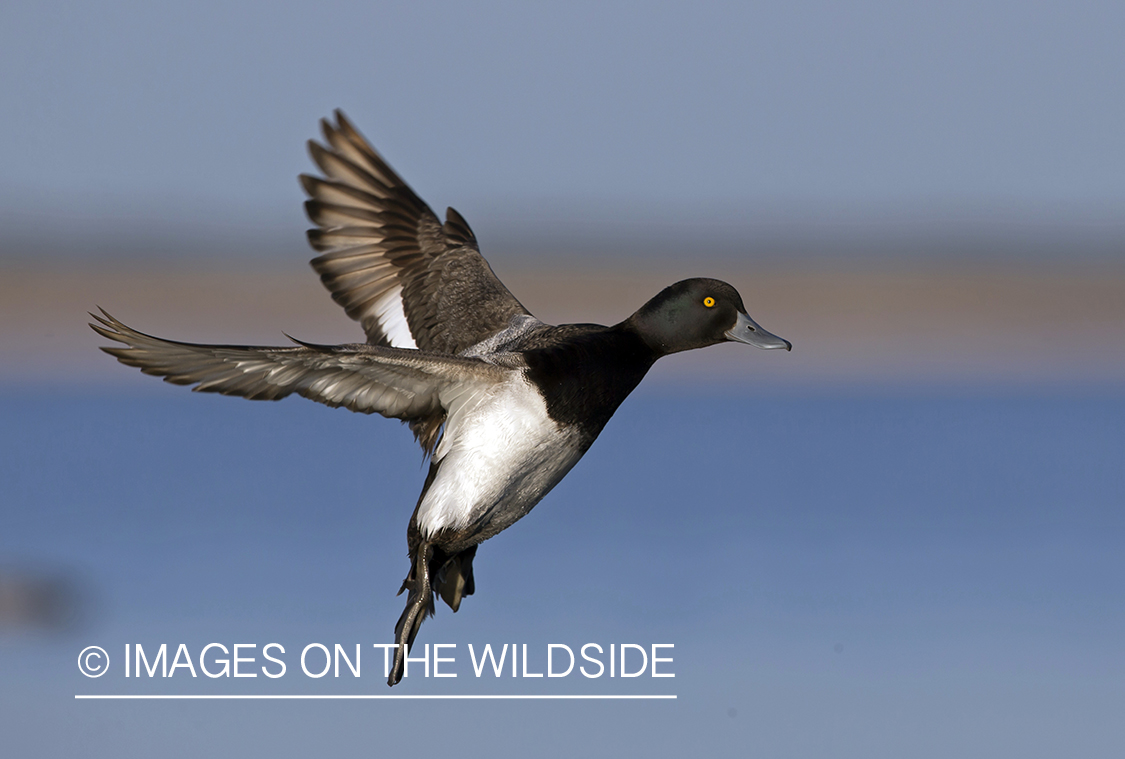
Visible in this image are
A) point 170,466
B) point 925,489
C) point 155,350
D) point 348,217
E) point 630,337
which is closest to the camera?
point 155,350

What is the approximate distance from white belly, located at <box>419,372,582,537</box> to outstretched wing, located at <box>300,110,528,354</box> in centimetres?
113

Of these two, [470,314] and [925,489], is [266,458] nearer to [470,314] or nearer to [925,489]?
[925,489]

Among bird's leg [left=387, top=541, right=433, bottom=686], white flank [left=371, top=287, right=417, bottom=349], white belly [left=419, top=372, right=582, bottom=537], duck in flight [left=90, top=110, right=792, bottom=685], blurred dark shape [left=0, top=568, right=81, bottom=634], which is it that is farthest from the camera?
blurred dark shape [left=0, top=568, right=81, bottom=634]

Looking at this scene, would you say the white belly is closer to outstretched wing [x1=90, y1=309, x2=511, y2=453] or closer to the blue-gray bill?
outstretched wing [x1=90, y1=309, x2=511, y2=453]

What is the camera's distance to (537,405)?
4.29 metres

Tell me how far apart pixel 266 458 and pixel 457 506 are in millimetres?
9278

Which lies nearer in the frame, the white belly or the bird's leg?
the white belly

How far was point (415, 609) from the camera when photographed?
4.49 m

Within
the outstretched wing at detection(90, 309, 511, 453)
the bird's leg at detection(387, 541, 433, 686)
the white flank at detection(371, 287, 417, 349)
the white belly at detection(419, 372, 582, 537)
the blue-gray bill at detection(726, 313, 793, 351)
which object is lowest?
the bird's leg at detection(387, 541, 433, 686)

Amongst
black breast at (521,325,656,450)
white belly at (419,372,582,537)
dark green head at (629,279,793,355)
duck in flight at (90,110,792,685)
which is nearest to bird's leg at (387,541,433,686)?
duck in flight at (90,110,792,685)

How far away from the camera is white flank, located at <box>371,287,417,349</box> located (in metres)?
5.49

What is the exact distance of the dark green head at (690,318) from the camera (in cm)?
471

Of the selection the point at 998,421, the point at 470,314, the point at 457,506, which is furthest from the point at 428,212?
the point at 998,421

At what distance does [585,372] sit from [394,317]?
1488 millimetres
